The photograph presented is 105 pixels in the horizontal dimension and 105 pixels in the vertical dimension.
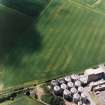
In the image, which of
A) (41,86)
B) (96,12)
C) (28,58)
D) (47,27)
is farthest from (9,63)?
(96,12)

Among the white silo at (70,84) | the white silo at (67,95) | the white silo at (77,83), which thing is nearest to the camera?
the white silo at (67,95)

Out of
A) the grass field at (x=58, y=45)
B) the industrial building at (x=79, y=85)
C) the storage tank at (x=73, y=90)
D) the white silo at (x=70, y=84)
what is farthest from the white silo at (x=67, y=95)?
the grass field at (x=58, y=45)

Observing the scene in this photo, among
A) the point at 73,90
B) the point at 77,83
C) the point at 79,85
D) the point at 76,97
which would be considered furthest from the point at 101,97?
the point at 73,90

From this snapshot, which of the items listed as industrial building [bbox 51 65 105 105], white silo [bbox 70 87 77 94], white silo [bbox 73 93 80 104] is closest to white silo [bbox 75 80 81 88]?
industrial building [bbox 51 65 105 105]

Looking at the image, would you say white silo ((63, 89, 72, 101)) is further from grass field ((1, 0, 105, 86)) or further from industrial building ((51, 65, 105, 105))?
grass field ((1, 0, 105, 86))

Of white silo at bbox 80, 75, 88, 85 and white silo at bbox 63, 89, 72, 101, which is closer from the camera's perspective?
white silo at bbox 63, 89, 72, 101

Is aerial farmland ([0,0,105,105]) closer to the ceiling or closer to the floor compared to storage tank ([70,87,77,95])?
closer to the ceiling

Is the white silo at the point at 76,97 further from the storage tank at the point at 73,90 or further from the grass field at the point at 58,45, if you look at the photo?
the grass field at the point at 58,45

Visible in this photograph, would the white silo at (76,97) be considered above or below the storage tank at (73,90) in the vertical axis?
below

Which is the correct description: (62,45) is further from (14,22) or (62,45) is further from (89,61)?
(14,22)
